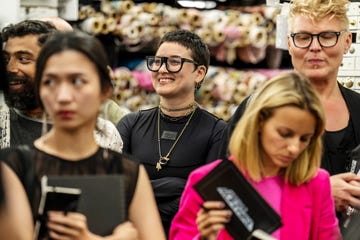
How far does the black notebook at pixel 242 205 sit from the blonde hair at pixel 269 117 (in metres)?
0.13

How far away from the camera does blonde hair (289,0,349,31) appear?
9.49ft

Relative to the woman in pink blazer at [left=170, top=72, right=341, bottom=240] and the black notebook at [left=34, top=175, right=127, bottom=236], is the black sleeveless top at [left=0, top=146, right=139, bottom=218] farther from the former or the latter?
the woman in pink blazer at [left=170, top=72, right=341, bottom=240]

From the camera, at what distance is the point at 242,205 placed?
2113 mm

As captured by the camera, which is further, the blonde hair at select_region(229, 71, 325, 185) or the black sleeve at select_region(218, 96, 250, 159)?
the black sleeve at select_region(218, 96, 250, 159)

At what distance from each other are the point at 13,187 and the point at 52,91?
260 mm

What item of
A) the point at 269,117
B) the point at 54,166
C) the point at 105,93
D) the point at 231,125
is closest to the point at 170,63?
the point at 231,125

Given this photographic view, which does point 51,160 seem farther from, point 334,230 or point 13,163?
point 334,230

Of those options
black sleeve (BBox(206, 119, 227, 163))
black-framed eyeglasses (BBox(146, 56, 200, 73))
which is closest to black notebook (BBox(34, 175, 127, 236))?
black sleeve (BBox(206, 119, 227, 163))

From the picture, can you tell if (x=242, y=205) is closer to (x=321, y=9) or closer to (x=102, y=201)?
(x=102, y=201)

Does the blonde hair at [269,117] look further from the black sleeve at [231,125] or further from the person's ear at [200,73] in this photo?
the person's ear at [200,73]

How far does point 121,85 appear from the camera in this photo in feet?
16.7

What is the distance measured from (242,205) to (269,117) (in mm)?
284

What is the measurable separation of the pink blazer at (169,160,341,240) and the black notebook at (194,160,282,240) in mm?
106

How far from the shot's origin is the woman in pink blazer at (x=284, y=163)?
7.25ft
